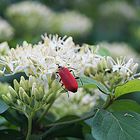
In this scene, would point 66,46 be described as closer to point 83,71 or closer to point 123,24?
point 83,71

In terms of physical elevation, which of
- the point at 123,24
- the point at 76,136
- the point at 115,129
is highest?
the point at 115,129

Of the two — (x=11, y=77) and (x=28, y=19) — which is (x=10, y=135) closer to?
(x=11, y=77)

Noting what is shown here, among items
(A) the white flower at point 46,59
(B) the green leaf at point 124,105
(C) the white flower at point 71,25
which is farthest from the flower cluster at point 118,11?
(A) the white flower at point 46,59

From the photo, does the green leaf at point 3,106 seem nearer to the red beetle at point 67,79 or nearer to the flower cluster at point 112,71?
the red beetle at point 67,79

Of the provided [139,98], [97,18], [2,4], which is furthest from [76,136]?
[97,18]

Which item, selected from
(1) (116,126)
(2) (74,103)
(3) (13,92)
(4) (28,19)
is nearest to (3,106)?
(3) (13,92)

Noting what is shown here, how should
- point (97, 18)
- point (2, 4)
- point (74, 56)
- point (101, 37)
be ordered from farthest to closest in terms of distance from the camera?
point (97, 18), point (101, 37), point (2, 4), point (74, 56)
